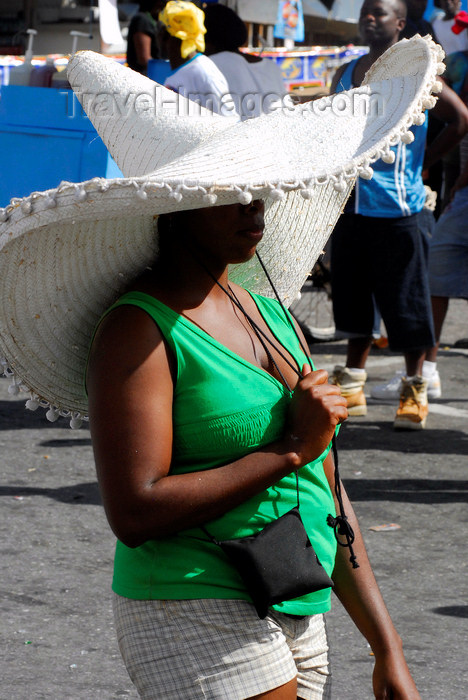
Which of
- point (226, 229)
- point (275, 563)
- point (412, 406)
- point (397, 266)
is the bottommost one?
point (412, 406)

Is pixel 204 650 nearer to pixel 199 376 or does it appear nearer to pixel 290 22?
pixel 199 376

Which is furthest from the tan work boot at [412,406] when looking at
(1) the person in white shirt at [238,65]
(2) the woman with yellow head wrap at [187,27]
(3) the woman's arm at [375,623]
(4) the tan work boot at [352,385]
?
(3) the woman's arm at [375,623]

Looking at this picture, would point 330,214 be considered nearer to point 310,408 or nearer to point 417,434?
point 310,408

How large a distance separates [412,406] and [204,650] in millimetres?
4240

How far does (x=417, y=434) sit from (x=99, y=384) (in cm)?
431

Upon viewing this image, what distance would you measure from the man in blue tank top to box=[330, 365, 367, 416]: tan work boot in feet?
0.11

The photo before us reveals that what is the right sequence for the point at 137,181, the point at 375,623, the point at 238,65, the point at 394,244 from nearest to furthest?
the point at 137,181 → the point at 375,623 → the point at 394,244 → the point at 238,65

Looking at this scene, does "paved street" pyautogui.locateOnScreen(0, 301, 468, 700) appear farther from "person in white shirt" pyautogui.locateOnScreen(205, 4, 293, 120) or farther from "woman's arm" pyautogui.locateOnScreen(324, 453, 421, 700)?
"person in white shirt" pyautogui.locateOnScreen(205, 4, 293, 120)

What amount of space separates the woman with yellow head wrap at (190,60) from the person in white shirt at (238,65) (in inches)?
7.3

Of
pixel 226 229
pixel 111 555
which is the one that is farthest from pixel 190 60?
pixel 226 229

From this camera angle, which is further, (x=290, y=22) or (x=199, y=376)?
(x=290, y=22)

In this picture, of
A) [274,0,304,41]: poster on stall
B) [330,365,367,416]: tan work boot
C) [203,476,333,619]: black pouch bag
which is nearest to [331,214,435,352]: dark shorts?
[330,365,367,416]: tan work boot

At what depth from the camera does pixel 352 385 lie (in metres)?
6.08

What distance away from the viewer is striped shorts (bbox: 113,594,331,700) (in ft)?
5.68
